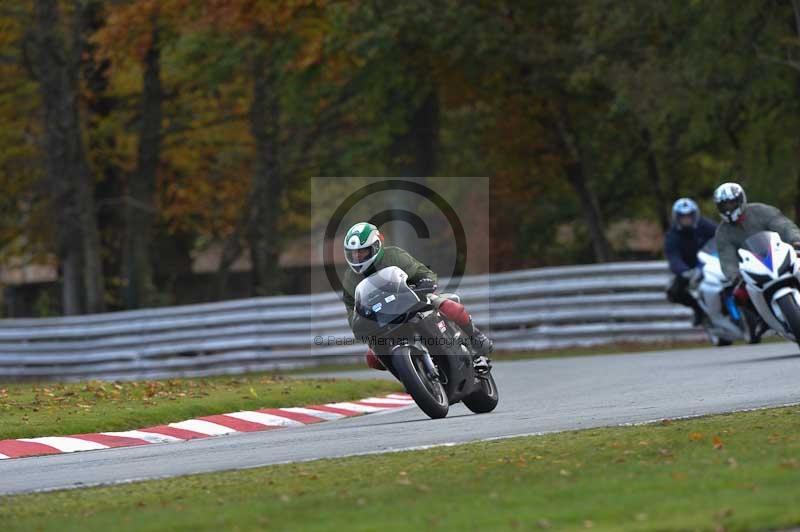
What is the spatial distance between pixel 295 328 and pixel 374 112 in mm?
6111

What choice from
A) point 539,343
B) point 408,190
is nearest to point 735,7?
point 539,343

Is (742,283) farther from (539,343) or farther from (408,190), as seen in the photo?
(408,190)

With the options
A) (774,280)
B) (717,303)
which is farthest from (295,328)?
(774,280)

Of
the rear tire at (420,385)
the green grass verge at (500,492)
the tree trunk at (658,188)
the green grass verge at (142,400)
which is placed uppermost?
the tree trunk at (658,188)

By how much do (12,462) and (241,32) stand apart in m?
20.3

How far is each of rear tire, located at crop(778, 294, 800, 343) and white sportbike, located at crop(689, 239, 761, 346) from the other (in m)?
4.87

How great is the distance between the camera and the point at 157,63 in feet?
110

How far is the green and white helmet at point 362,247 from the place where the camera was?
1223 cm

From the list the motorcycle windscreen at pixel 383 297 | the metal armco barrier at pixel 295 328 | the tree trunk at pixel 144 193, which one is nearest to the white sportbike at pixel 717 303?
the metal armco barrier at pixel 295 328

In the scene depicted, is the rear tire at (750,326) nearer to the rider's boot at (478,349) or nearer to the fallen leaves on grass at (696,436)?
the rider's boot at (478,349)

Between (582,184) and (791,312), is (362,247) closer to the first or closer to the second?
(791,312)

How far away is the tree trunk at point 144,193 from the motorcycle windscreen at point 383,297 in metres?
21.1

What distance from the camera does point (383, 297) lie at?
39.8 feet

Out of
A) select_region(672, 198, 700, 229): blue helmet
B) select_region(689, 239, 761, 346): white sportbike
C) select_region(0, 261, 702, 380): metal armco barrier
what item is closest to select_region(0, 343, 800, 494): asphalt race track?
select_region(689, 239, 761, 346): white sportbike
